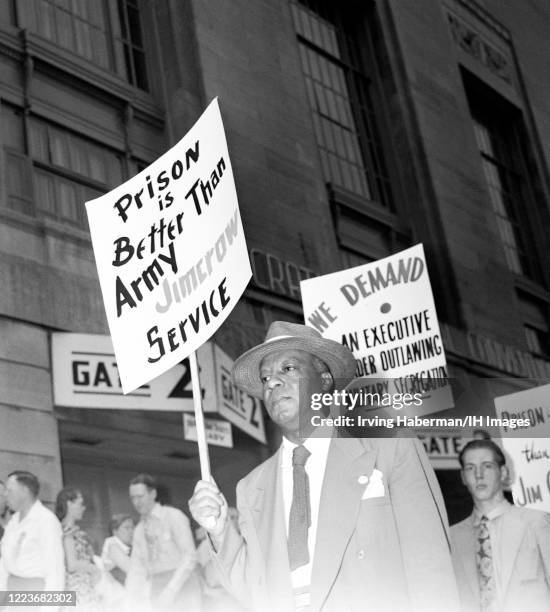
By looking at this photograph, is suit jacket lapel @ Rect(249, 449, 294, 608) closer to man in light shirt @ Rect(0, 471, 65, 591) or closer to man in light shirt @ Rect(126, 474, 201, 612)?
man in light shirt @ Rect(0, 471, 65, 591)

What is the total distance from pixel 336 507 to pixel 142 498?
6678 millimetres

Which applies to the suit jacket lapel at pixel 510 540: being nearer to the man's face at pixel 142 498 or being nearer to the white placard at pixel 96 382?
the man's face at pixel 142 498

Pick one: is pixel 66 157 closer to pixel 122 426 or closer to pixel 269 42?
pixel 122 426

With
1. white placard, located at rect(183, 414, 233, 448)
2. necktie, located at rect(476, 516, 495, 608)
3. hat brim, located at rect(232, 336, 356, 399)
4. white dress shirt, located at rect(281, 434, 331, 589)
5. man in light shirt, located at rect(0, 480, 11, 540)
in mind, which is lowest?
necktie, located at rect(476, 516, 495, 608)

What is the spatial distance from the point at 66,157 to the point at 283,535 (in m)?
9.89

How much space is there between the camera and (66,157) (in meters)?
12.9

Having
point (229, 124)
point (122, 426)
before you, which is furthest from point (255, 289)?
point (122, 426)

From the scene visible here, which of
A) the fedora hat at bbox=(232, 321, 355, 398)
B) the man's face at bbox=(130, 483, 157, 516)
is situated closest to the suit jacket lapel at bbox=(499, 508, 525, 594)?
the fedora hat at bbox=(232, 321, 355, 398)

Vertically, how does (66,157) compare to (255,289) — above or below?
above

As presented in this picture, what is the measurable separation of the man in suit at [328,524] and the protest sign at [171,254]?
51 centimetres

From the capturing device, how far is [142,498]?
33.1 feet

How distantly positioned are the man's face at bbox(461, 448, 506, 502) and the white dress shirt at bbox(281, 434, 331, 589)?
240cm

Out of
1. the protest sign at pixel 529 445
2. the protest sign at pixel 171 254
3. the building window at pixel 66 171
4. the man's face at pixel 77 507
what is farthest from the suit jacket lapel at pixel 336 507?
the building window at pixel 66 171

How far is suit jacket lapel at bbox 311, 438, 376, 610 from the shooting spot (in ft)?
11.7
